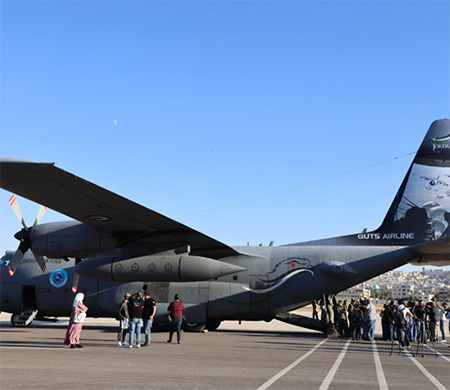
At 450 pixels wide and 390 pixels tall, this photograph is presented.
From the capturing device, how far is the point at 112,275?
64.4 feet

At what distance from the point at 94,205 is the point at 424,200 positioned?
13649 mm

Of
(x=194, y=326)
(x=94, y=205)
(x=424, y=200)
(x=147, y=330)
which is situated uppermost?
(x=424, y=200)

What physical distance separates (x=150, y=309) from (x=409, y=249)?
10.4m

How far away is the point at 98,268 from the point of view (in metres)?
19.6

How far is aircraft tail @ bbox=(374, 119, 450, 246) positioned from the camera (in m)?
22.0

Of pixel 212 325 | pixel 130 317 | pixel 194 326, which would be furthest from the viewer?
pixel 212 325

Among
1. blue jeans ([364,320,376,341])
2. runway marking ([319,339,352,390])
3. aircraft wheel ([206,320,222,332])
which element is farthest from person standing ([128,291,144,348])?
blue jeans ([364,320,376,341])

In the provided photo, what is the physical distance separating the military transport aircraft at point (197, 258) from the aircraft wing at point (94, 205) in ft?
0.17

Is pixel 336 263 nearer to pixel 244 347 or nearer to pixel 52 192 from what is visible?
pixel 244 347

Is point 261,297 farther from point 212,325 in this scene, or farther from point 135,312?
point 135,312

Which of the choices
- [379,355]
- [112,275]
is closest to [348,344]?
[379,355]

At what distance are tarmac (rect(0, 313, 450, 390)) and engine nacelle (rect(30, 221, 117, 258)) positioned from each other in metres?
3.51

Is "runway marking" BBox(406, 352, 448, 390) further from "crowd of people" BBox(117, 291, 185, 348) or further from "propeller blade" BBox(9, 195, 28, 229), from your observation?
"propeller blade" BBox(9, 195, 28, 229)

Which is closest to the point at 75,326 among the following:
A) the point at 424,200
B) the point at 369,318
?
the point at 369,318
